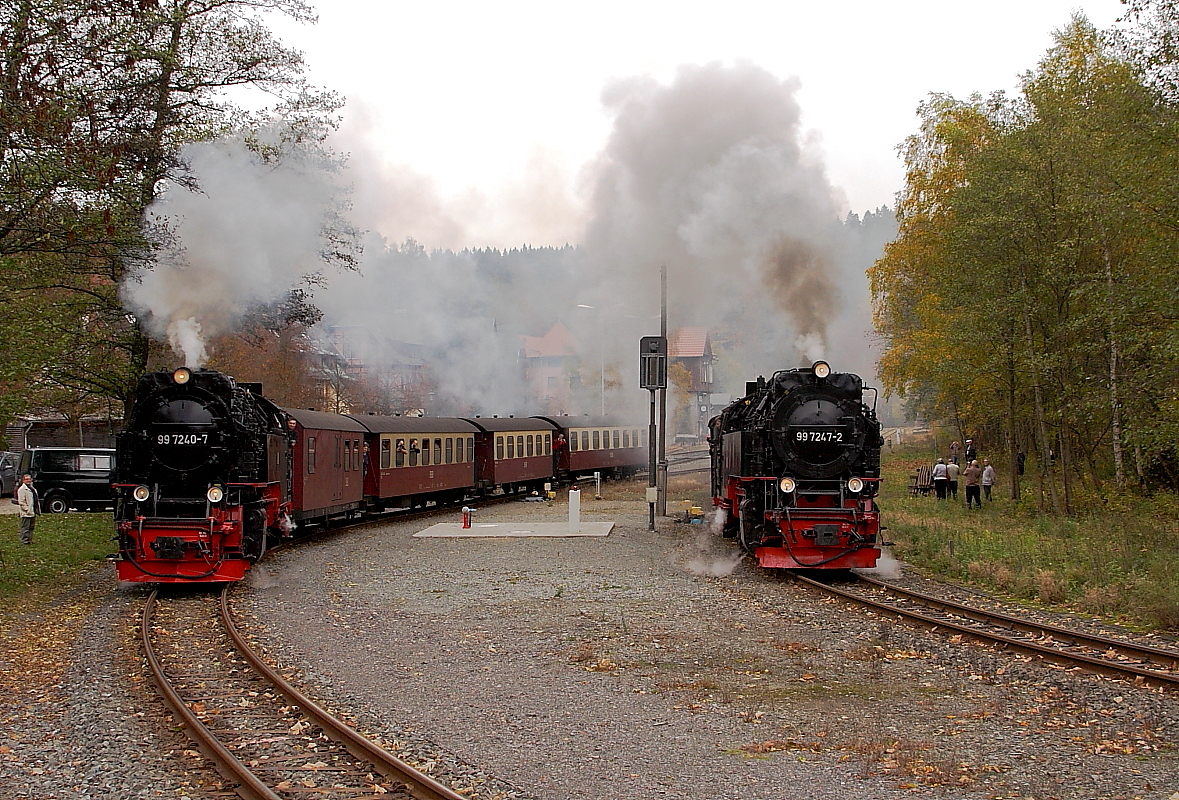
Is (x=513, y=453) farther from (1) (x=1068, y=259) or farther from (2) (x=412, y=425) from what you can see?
(1) (x=1068, y=259)

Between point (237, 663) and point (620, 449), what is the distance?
3058 cm

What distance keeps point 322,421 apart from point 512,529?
184 inches

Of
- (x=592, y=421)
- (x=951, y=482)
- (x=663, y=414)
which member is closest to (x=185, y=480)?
(x=663, y=414)

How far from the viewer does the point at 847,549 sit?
542 inches

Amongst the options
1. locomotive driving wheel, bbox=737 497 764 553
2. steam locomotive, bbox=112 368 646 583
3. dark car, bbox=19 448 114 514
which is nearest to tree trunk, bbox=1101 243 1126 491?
locomotive driving wheel, bbox=737 497 764 553

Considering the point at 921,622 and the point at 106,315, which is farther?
the point at 106,315

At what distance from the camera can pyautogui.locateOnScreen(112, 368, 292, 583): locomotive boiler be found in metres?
→ 12.9

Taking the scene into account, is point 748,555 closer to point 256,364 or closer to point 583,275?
point 583,275

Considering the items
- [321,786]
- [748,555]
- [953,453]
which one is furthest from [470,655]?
[953,453]

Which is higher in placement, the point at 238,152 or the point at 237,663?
the point at 238,152

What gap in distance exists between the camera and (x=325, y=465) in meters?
19.5

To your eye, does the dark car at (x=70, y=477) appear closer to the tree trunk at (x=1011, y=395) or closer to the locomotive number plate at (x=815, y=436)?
the locomotive number plate at (x=815, y=436)

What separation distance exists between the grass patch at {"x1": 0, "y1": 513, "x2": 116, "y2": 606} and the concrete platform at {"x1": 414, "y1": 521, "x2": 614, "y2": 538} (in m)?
6.18

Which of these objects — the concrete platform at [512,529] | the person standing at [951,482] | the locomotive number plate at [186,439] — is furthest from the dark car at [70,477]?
the person standing at [951,482]
